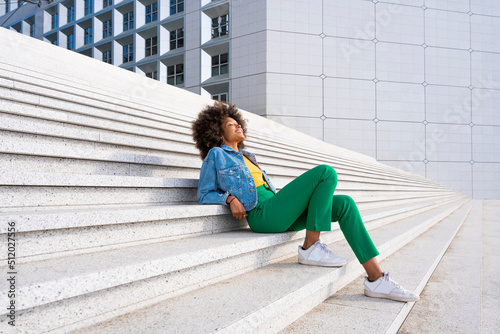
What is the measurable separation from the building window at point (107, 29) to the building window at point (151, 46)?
2.12 m

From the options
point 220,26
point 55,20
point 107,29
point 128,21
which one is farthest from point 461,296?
point 55,20

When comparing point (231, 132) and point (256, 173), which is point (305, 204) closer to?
point (256, 173)

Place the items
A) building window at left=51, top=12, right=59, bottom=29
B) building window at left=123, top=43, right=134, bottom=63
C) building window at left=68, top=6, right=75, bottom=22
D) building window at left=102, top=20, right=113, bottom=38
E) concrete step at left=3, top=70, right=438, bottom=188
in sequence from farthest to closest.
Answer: building window at left=51, top=12, right=59, bottom=29 < building window at left=68, top=6, right=75, bottom=22 < building window at left=102, top=20, right=113, bottom=38 < building window at left=123, top=43, right=134, bottom=63 < concrete step at left=3, top=70, right=438, bottom=188

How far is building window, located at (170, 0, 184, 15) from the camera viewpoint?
14867mm

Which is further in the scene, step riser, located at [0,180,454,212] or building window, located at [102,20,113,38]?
building window, located at [102,20,113,38]

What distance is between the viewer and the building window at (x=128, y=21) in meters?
16.2

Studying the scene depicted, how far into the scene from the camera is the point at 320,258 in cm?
212

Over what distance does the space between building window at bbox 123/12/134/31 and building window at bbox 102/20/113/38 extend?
742 mm

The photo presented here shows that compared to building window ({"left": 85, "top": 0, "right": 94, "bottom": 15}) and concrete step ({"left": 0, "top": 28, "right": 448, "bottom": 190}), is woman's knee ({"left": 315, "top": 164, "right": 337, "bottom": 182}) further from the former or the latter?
building window ({"left": 85, "top": 0, "right": 94, "bottom": 15})

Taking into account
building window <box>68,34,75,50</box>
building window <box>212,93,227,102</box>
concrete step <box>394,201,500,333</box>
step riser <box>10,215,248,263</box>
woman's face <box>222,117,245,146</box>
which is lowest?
concrete step <box>394,201,500,333</box>

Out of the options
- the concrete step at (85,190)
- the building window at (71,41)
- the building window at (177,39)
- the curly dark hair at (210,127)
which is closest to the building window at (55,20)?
the building window at (71,41)

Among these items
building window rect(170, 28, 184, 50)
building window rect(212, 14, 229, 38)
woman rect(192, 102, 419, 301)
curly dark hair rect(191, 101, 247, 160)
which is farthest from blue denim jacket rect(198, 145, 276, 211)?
building window rect(170, 28, 184, 50)

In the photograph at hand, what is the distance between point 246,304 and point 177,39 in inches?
589

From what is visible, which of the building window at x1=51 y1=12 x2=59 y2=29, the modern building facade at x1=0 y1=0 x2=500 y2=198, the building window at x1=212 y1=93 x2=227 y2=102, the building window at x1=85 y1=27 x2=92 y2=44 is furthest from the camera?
the building window at x1=51 y1=12 x2=59 y2=29
